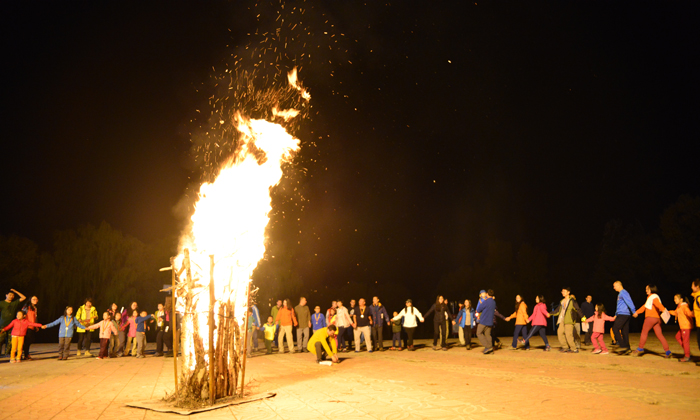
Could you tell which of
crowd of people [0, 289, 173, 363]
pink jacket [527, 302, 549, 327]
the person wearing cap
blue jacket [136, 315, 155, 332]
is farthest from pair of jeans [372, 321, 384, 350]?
blue jacket [136, 315, 155, 332]

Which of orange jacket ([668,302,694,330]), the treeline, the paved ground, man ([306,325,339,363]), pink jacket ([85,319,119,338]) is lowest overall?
the paved ground

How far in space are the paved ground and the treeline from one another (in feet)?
81.4

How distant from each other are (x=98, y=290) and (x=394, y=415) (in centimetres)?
3650

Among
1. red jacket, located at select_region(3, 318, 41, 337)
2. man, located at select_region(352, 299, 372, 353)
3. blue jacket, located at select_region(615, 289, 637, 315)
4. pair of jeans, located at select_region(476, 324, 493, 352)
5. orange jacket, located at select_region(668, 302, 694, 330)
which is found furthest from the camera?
man, located at select_region(352, 299, 372, 353)

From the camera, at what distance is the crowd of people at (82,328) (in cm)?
1617

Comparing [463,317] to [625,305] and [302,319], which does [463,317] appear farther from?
[625,305]

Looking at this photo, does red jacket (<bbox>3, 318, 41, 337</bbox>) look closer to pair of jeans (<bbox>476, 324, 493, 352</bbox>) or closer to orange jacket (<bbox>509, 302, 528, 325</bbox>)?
pair of jeans (<bbox>476, 324, 493, 352</bbox>)

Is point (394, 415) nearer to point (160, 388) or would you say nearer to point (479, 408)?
point (479, 408)

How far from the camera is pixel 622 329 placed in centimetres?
1439

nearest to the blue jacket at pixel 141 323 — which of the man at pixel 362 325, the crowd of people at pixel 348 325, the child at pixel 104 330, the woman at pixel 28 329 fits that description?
the crowd of people at pixel 348 325

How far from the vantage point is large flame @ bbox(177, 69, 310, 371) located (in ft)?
26.5

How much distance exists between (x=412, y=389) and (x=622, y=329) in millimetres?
8616

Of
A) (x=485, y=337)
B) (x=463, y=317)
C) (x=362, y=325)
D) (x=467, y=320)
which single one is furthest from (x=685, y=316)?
(x=362, y=325)

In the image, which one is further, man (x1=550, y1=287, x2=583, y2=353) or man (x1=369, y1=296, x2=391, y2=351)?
man (x1=369, y1=296, x2=391, y2=351)
